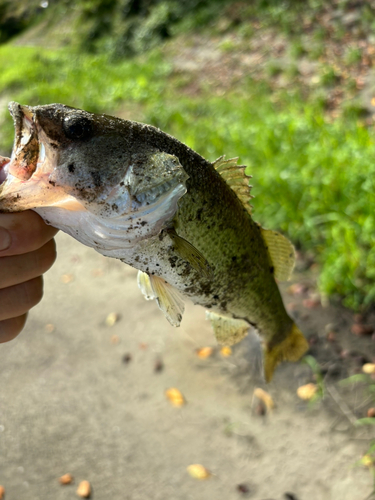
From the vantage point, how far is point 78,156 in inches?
47.8

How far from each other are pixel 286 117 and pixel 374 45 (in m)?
2.27

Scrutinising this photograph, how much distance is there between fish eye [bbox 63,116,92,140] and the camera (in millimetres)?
1188

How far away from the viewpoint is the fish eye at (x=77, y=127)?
119 centimetres

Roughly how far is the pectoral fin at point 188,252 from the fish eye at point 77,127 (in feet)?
1.11

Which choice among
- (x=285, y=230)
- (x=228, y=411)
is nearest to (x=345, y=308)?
(x=285, y=230)

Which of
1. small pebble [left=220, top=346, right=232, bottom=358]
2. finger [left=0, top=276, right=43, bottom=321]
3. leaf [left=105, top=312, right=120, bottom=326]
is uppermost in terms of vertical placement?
finger [left=0, top=276, right=43, bottom=321]

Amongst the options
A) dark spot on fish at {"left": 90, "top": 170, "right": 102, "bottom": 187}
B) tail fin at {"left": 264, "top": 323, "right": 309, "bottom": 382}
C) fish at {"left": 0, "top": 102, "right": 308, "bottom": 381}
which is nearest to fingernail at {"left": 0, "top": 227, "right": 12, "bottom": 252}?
fish at {"left": 0, "top": 102, "right": 308, "bottom": 381}

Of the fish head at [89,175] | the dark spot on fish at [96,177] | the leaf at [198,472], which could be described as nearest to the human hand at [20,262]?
the fish head at [89,175]

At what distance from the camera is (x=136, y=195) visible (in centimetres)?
124

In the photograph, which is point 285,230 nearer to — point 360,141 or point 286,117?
point 360,141

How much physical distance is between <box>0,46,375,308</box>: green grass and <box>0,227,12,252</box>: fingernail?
2507mm

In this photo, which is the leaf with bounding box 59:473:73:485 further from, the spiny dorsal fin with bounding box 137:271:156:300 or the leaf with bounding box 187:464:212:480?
the spiny dorsal fin with bounding box 137:271:156:300

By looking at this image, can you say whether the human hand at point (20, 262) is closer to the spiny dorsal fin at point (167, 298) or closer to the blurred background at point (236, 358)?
the spiny dorsal fin at point (167, 298)

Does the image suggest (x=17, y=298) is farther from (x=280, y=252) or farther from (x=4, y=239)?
(x=280, y=252)
